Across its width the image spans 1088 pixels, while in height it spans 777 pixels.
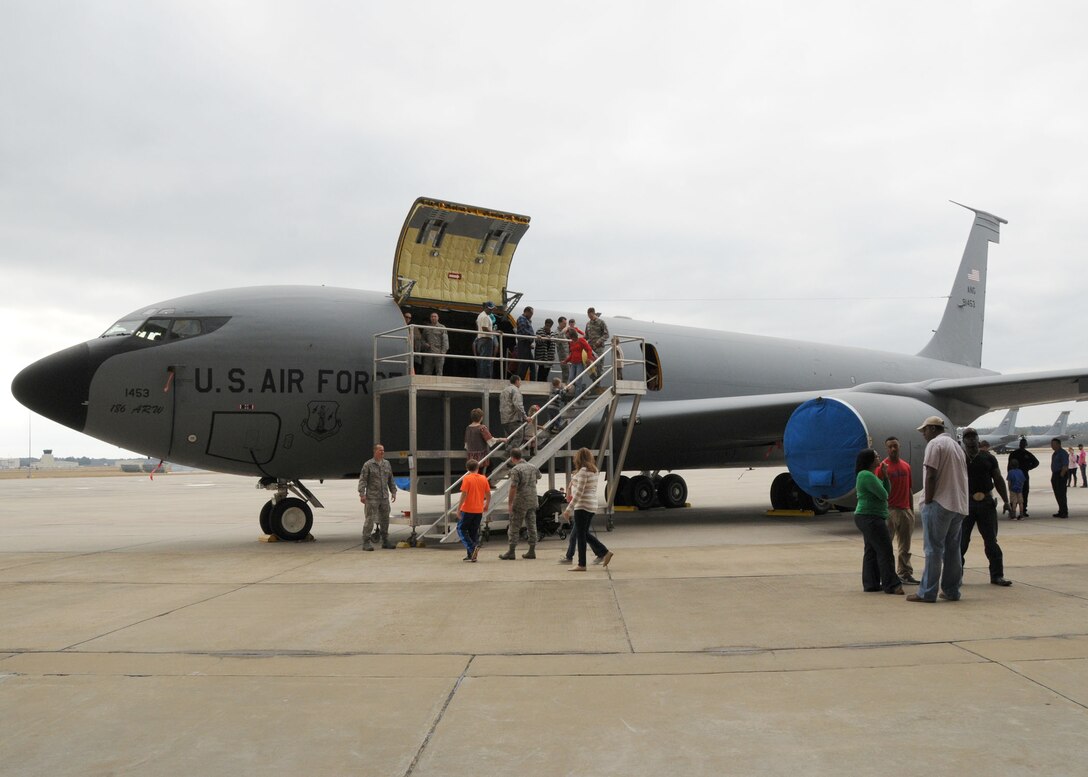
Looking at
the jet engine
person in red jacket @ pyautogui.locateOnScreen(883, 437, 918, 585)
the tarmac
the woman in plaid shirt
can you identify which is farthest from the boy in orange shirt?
the jet engine

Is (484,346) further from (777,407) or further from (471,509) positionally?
(777,407)

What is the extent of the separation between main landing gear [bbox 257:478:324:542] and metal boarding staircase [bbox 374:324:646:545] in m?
1.62

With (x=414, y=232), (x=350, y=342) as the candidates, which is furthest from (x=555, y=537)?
(x=414, y=232)

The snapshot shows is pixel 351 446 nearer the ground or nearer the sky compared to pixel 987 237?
nearer the ground

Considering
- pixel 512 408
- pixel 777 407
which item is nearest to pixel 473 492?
pixel 512 408

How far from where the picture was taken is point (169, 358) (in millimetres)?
12406

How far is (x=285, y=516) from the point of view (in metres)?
13.3

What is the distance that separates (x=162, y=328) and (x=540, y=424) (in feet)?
19.4

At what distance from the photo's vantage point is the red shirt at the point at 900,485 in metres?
8.72

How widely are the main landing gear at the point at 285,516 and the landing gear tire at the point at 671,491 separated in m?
9.73

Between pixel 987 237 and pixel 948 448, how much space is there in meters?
20.5

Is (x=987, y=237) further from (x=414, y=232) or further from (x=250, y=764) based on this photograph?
(x=250, y=764)

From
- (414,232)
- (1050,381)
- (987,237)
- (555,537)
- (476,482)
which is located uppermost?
(987,237)

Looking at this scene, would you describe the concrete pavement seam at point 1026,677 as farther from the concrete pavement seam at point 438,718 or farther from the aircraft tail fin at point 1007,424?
the aircraft tail fin at point 1007,424
